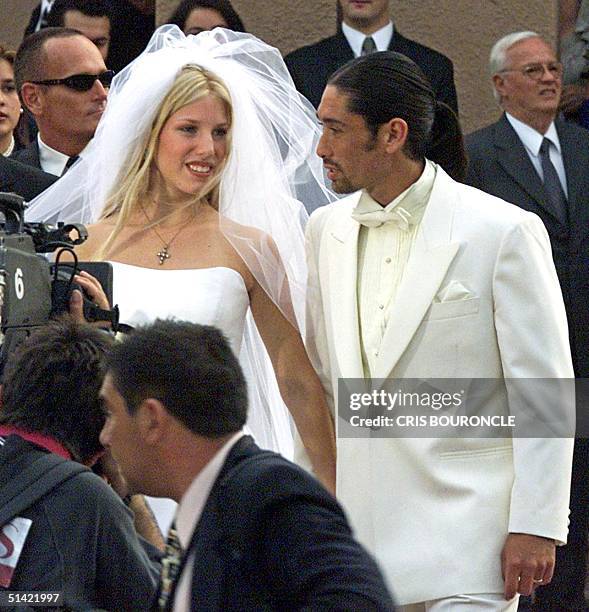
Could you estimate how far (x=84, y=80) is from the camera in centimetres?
619

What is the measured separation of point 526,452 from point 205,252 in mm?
1359

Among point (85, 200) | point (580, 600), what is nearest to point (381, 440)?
point (85, 200)

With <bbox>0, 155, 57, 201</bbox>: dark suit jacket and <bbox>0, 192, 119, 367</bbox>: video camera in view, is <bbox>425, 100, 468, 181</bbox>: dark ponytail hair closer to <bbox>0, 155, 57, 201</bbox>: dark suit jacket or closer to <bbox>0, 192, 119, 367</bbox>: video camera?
<bbox>0, 192, 119, 367</bbox>: video camera

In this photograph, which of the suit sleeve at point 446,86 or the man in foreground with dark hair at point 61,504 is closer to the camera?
the man in foreground with dark hair at point 61,504

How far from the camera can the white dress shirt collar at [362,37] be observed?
7.35 m

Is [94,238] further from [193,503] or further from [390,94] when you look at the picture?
[193,503]

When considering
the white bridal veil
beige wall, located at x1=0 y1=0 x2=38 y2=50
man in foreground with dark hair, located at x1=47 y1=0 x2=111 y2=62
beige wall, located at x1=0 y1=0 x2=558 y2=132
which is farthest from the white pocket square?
beige wall, located at x1=0 y1=0 x2=38 y2=50

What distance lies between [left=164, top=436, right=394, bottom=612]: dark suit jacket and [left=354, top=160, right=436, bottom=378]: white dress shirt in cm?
176

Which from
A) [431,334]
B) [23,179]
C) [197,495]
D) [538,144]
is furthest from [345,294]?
[538,144]

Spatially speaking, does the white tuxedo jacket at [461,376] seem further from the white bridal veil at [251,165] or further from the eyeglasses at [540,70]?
the eyeglasses at [540,70]

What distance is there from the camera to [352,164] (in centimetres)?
452

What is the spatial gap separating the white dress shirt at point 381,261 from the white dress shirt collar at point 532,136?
99.5 inches

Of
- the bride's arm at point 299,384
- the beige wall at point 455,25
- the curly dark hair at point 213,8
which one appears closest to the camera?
the bride's arm at point 299,384

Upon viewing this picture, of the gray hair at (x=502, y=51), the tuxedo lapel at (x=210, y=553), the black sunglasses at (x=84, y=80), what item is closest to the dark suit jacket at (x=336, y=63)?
the gray hair at (x=502, y=51)
